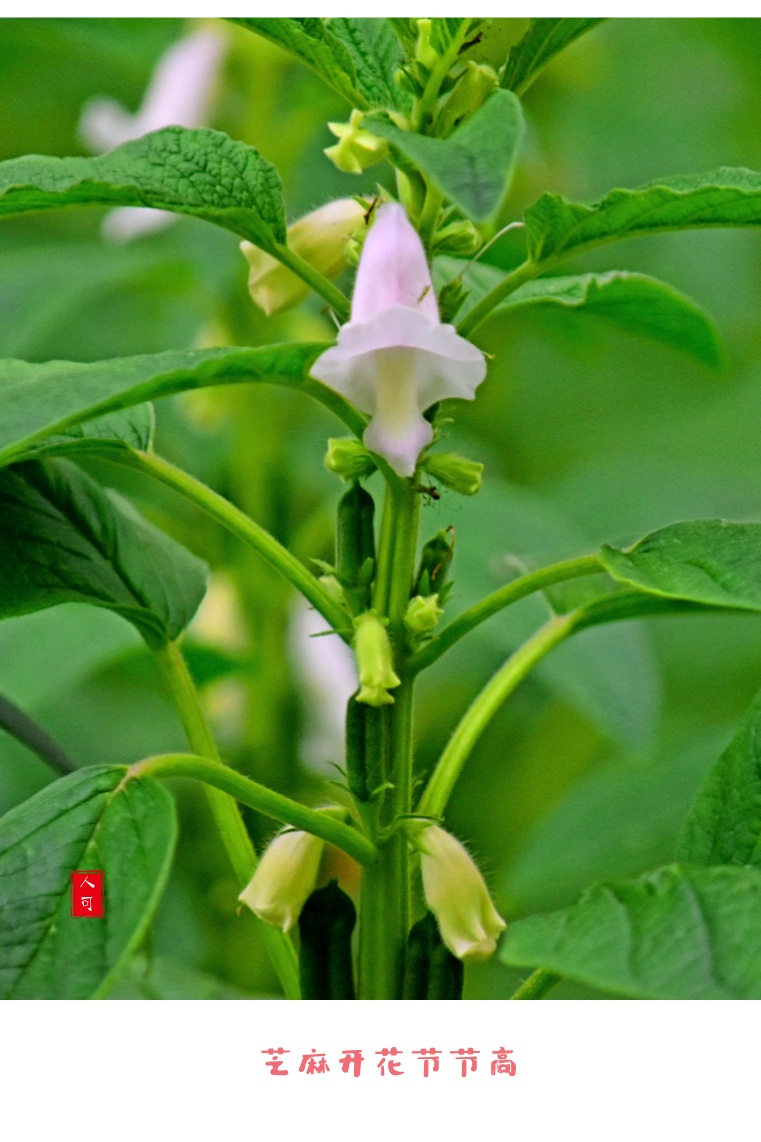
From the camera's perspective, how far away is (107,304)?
5.40 ft

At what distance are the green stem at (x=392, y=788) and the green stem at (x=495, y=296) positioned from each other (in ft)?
0.23

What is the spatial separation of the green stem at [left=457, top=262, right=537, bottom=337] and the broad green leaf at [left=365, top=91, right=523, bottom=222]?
99 mm

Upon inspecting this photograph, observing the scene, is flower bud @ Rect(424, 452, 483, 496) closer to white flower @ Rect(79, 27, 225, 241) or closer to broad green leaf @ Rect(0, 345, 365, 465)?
broad green leaf @ Rect(0, 345, 365, 465)

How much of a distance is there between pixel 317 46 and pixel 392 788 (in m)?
0.28

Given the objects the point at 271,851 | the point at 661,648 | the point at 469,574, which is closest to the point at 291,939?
the point at 271,851

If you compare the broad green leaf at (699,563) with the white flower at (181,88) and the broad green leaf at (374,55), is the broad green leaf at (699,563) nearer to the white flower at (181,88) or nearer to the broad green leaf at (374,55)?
the broad green leaf at (374,55)

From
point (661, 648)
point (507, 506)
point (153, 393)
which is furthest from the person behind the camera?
point (661, 648)

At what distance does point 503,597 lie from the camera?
1.85 feet

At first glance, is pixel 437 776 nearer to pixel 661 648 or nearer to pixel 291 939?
pixel 291 939

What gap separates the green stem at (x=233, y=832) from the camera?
61cm

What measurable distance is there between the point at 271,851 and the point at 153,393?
8.3 inches

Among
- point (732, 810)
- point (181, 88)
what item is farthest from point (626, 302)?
point (181, 88)

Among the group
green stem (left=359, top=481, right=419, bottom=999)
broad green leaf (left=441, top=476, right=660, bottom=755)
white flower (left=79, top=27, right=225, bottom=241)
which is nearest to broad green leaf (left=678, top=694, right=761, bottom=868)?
green stem (left=359, top=481, right=419, bottom=999)

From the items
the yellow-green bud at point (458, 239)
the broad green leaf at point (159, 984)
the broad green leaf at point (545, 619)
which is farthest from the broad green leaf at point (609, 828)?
the yellow-green bud at point (458, 239)
